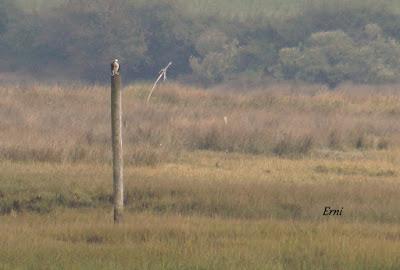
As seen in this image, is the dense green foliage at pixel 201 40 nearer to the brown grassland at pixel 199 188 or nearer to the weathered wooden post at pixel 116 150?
the brown grassland at pixel 199 188

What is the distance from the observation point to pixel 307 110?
34.8 meters

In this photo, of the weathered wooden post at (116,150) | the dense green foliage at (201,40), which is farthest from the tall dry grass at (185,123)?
the dense green foliage at (201,40)

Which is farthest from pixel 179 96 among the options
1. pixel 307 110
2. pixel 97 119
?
pixel 97 119

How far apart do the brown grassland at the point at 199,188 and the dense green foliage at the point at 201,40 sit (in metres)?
24.6

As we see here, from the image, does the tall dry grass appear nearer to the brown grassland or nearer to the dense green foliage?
the brown grassland

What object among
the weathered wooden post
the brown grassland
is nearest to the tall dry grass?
the brown grassland

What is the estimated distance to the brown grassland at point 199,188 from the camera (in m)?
11.7

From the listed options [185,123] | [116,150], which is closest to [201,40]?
[185,123]

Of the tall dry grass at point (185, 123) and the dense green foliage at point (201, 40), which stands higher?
the dense green foliage at point (201, 40)

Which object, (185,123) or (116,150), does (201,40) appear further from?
(116,150)

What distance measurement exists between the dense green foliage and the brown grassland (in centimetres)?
2463

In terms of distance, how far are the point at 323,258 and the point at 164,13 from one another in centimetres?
5437

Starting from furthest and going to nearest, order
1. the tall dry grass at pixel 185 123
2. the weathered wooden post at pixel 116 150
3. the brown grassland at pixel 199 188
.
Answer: the tall dry grass at pixel 185 123
the weathered wooden post at pixel 116 150
the brown grassland at pixel 199 188

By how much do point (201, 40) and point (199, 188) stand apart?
46.6 metres
